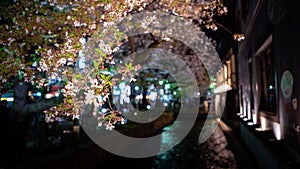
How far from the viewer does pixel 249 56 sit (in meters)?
15.8

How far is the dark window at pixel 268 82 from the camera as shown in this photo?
10.8 meters

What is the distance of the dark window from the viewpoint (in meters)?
10.8

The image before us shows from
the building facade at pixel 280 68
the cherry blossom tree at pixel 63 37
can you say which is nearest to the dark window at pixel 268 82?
the building facade at pixel 280 68

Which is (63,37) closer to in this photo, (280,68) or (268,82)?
(280,68)

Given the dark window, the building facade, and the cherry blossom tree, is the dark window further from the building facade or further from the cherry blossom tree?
the cherry blossom tree

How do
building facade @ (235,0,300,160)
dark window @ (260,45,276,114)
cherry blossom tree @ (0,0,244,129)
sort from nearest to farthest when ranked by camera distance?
cherry blossom tree @ (0,0,244,129) < building facade @ (235,0,300,160) < dark window @ (260,45,276,114)

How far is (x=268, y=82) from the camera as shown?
11867mm

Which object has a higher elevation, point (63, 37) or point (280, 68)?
point (63, 37)

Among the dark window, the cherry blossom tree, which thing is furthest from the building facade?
the cherry blossom tree

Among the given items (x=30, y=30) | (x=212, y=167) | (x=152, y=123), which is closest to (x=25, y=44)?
(x=30, y=30)

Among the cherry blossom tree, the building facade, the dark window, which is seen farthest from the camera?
the dark window

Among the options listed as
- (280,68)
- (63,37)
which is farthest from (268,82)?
(63,37)

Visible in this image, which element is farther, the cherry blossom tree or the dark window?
the dark window

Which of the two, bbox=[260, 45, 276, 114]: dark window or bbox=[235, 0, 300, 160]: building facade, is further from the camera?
bbox=[260, 45, 276, 114]: dark window
